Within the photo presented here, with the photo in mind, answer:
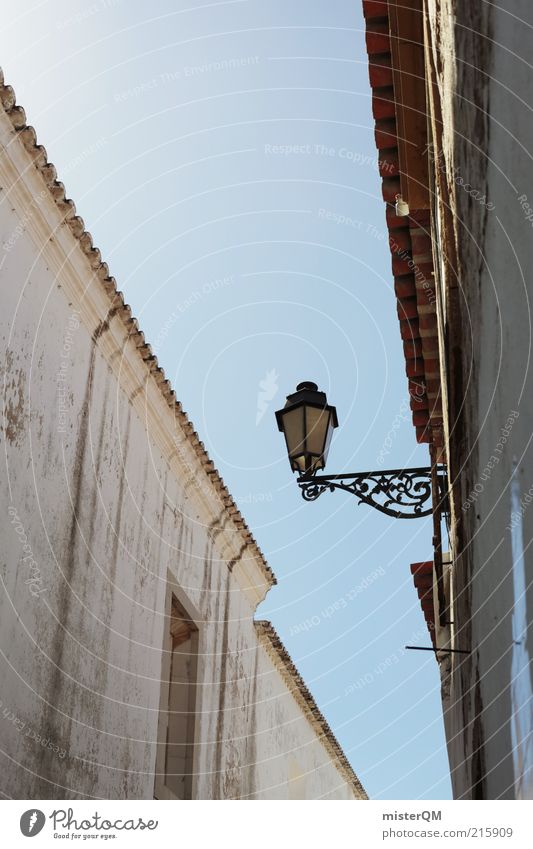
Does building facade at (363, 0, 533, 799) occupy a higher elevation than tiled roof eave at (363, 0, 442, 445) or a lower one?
lower

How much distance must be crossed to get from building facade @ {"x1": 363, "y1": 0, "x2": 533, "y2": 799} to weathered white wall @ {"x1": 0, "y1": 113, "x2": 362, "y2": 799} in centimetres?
244

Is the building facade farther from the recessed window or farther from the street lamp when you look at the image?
the recessed window

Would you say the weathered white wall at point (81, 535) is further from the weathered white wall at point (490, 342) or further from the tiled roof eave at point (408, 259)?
the weathered white wall at point (490, 342)

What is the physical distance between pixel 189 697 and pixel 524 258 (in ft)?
25.7

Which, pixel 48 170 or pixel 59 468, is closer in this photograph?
pixel 48 170

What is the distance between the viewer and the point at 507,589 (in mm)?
3359

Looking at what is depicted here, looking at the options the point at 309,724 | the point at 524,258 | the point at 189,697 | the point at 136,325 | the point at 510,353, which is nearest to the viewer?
the point at 524,258

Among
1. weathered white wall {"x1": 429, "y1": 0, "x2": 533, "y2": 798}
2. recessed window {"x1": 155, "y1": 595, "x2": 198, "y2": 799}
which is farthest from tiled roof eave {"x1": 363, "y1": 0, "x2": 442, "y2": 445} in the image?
recessed window {"x1": 155, "y1": 595, "x2": 198, "y2": 799}

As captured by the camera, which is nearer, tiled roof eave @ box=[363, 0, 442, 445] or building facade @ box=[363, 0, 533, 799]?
building facade @ box=[363, 0, 533, 799]

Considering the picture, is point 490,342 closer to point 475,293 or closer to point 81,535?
point 475,293

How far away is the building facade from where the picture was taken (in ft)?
9.70

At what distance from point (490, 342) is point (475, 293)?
1.86ft

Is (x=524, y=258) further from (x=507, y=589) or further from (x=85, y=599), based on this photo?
(x=85, y=599)
